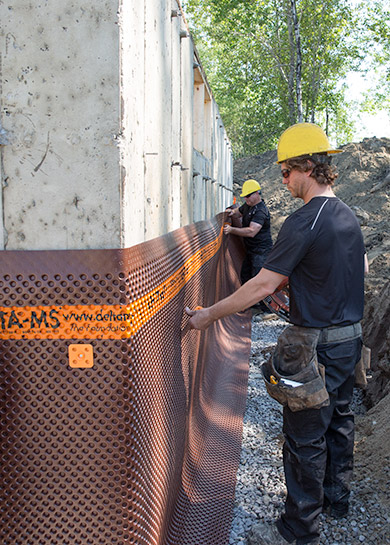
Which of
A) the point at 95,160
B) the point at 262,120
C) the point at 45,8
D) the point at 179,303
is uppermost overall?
the point at 262,120

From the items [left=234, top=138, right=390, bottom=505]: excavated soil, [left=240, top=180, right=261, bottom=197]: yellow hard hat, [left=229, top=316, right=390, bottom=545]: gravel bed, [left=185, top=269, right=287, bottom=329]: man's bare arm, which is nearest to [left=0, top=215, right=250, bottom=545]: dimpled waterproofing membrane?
[left=185, top=269, right=287, bottom=329]: man's bare arm

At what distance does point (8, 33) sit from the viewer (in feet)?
7.66

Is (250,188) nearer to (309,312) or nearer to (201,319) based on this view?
(201,319)

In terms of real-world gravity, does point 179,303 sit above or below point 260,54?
below

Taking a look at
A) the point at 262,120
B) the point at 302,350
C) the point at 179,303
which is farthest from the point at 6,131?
the point at 262,120

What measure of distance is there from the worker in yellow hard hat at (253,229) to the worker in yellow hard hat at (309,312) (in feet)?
20.2

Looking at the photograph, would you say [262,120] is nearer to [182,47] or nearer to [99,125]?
[182,47]

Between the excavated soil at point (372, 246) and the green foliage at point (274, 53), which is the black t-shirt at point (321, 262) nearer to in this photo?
the excavated soil at point (372, 246)

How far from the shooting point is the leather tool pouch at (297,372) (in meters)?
3.09

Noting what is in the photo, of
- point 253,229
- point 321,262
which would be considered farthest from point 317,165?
point 253,229

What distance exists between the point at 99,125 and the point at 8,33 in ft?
1.81

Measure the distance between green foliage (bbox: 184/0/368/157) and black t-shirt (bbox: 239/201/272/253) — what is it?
60.8 ft

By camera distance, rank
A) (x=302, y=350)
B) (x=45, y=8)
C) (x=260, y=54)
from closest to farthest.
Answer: (x=45, y=8) → (x=302, y=350) → (x=260, y=54)

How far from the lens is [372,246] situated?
12.1m
